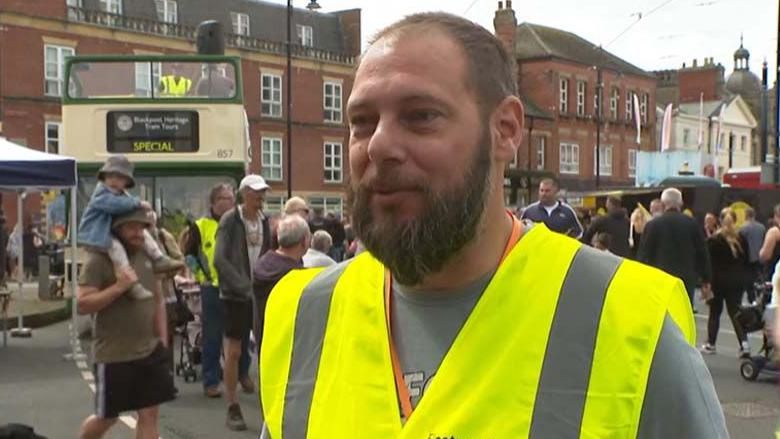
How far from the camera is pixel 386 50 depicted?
1652 mm

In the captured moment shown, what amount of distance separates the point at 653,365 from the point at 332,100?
46840 mm

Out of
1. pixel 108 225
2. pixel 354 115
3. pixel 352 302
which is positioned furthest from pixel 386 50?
pixel 108 225

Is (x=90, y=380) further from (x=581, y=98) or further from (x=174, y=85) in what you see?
(x=581, y=98)

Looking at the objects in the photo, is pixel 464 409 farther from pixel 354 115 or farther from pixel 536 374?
pixel 354 115

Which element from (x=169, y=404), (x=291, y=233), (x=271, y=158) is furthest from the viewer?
(x=271, y=158)

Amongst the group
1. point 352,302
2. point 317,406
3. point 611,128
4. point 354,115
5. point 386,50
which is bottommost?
point 317,406

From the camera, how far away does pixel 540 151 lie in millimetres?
54531

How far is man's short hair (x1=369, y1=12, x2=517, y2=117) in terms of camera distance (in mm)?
1638

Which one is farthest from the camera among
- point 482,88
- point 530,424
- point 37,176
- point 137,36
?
point 137,36

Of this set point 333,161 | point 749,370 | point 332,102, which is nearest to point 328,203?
point 333,161

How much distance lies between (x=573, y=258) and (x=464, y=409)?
1.16ft

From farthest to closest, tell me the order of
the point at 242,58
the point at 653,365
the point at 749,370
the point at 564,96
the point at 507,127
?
the point at 564,96 < the point at 242,58 < the point at 749,370 < the point at 507,127 < the point at 653,365

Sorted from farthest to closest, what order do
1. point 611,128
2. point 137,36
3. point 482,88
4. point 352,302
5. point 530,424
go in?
point 611,128 → point 137,36 → point 352,302 → point 482,88 → point 530,424

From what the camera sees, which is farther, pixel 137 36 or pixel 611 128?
pixel 611 128
